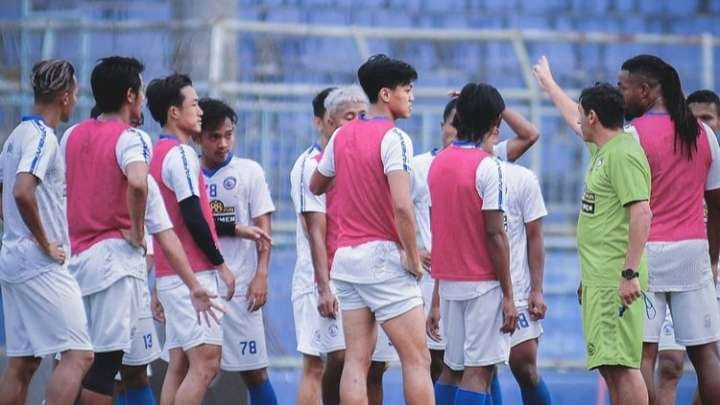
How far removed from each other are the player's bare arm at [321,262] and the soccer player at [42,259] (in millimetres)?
1480

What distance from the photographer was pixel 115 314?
29.3 feet

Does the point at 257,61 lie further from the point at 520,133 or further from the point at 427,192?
the point at 520,133

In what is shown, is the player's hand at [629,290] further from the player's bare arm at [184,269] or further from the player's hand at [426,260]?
the player's bare arm at [184,269]

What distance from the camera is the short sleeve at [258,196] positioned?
10086 millimetres

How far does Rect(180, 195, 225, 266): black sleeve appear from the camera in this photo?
9.34 m

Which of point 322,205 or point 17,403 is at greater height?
point 322,205

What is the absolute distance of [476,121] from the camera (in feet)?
30.1

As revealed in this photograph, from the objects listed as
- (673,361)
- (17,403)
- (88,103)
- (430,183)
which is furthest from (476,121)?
(88,103)

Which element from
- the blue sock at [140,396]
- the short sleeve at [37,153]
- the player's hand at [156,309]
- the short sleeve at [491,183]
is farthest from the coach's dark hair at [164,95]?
the short sleeve at [491,183]

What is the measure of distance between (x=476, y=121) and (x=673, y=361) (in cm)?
180

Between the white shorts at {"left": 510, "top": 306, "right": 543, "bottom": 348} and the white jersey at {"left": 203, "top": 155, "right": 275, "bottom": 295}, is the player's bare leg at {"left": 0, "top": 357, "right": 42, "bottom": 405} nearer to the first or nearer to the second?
the white jersey at {"left": 203, "top": 155, "right": 275, "bottom": 295}

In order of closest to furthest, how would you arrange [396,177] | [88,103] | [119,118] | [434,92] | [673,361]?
1. [396,177]
2. [119,118]
3. [673,361]
4. [88,103]
5. [434,92]

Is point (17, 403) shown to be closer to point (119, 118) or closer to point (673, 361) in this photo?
point (119, 118)

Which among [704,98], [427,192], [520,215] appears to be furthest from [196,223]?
[704,98]
